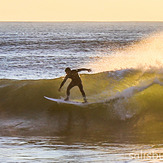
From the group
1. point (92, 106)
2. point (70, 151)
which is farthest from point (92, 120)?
point (70, 151)

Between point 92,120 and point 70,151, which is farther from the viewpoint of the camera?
point 92,120

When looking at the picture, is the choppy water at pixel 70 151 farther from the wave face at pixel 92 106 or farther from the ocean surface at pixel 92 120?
the wave face at pixel 92 106

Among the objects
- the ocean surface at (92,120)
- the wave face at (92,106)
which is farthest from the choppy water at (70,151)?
the wave face at (92,106)

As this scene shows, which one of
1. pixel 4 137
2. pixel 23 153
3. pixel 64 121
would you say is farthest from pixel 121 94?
pixel 23 153

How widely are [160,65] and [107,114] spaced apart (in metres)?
4.16

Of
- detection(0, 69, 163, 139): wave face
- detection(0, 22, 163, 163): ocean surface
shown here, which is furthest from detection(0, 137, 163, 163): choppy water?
detection(0, 69, 163, 139): wave face

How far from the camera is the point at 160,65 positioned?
1592cm

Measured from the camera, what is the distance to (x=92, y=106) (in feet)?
43.1

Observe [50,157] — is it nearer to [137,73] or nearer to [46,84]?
[46,84]

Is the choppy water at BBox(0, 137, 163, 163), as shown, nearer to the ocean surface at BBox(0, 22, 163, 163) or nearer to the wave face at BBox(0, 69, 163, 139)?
the ocean surface at BBox(0, 22, 163, 163)

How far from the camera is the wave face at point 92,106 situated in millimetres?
11891

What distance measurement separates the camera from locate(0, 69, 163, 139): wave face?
1189 cm

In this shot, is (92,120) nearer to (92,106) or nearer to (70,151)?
(92,106)

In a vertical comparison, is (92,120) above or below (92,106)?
below
